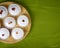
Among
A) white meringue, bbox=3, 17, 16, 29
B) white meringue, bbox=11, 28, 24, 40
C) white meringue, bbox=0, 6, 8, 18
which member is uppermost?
white meringue, bbox=0, 6, 8, 18

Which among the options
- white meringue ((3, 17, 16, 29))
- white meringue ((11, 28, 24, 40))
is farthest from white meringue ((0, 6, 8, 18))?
white meringue ((11, 28, 24, 40))

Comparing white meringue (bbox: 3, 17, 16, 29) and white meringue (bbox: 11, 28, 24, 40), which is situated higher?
white meringue (bbox: 3, 17, 16, 29)

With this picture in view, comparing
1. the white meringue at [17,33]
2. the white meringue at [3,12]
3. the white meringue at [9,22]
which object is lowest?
the white meringue at [17,33]

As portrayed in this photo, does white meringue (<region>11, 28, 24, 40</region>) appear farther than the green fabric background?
No

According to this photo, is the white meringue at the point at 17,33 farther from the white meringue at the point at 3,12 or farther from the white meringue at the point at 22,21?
the white meringue at the point at 3,12

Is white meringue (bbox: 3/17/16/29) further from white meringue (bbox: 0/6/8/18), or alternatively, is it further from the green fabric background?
the green fabric background

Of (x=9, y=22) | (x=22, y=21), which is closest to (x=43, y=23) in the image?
(x=22, y=21)

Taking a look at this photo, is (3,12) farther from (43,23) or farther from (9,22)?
(43,23)

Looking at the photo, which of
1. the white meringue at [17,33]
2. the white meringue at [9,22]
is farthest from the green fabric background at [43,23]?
the white meringue at [9,22]

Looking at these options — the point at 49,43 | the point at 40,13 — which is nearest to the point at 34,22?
the point at 40,13

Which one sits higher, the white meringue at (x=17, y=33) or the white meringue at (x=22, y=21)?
the white meringue at (x=22, y=21)
